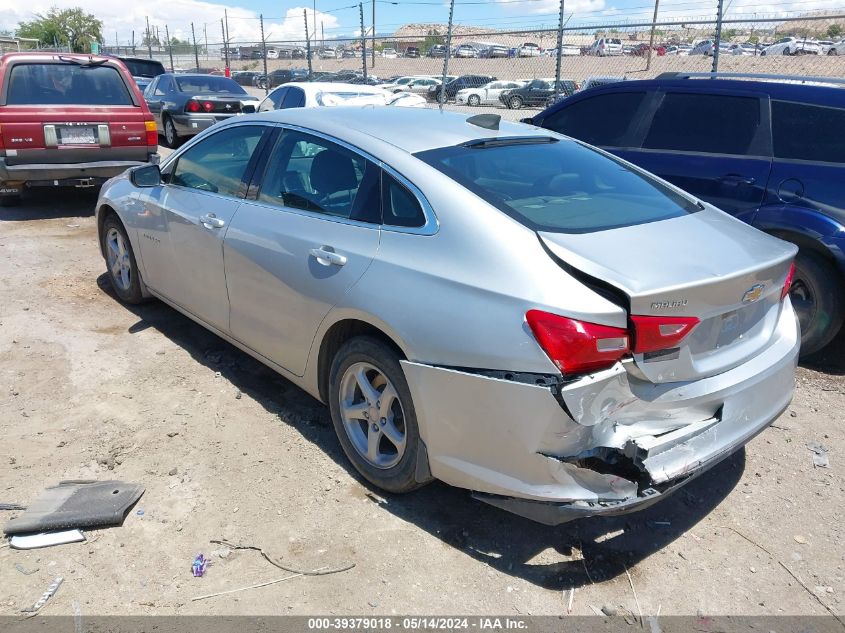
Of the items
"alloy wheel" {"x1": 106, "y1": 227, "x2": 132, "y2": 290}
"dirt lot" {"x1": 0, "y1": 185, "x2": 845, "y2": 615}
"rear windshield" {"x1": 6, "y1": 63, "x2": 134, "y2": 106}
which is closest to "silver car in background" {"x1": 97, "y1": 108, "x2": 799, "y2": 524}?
"dirt lot" {"x1": 0, "y1": 185, "x2": 845, "y2": 615}

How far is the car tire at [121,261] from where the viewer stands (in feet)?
17.2

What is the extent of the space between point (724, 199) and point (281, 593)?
13.5 feet

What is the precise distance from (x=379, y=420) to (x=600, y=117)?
401 cm

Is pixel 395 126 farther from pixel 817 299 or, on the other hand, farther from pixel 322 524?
pixel 817 299

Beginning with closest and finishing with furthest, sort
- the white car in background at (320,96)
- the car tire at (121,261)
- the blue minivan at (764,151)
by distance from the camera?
the blue minivan at (764,151) → the car tire at (121,261) → the white car in background at (320,96)

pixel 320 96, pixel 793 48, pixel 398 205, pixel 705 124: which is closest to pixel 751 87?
pixel 705 124

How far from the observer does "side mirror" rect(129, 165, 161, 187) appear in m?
4.70

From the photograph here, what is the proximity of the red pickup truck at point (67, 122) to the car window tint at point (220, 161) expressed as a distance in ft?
14.1

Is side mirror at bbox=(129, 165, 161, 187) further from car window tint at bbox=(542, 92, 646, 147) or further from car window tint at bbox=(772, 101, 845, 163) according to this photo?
car window tint at bbox=(772, 101, 845, 163)

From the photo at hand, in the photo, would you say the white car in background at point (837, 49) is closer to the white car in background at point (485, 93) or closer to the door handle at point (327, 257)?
the white car in background at point (485, 93)

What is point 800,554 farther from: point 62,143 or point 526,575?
point 62,143

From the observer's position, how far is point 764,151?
493 cm

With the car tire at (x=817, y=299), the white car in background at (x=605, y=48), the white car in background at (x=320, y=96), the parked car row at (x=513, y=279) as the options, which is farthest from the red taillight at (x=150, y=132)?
the white car in background at (x=605, y=48)

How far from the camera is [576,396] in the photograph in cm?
241
